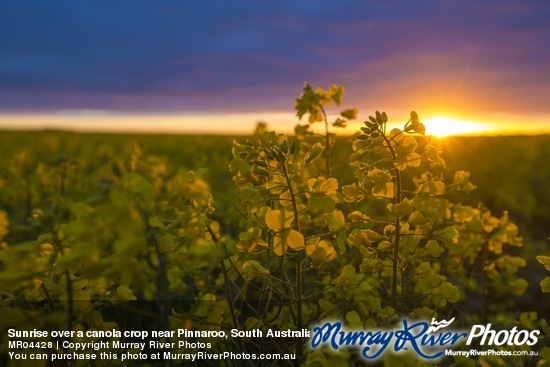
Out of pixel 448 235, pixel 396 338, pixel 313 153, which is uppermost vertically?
pixel 313 153

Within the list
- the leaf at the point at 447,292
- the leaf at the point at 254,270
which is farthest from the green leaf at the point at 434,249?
the leaf at the point at 254,270

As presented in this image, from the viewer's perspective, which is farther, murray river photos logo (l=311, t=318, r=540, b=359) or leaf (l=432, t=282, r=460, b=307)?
leaf (l=432, t=282, r=460, b=307)

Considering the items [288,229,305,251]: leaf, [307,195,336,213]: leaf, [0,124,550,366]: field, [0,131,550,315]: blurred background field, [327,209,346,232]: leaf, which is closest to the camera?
[0,124,550,366]: field

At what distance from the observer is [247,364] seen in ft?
6.46

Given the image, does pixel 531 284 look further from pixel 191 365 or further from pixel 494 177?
pixel 494 177

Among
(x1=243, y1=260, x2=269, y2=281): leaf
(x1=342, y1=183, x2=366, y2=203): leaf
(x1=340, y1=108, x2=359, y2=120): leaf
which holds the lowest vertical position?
(x1=243, y1=260, x2=269, y2=281): leaf

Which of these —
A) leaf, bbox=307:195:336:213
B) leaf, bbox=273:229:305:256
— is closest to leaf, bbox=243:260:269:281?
leaf, bbox=273:229:305:256

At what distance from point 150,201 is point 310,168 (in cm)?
130

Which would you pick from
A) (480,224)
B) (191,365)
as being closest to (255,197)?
(191,365)

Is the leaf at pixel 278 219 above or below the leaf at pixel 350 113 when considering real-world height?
below

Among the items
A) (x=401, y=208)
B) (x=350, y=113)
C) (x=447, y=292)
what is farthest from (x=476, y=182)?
(x=401, y=208)

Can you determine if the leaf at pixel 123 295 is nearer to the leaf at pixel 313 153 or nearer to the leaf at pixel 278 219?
the leaf at pixel 278 219

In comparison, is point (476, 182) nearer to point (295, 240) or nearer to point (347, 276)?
point (347, 276)

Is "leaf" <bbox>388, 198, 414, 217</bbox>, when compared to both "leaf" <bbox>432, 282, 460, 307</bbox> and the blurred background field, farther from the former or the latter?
the blurred background field
